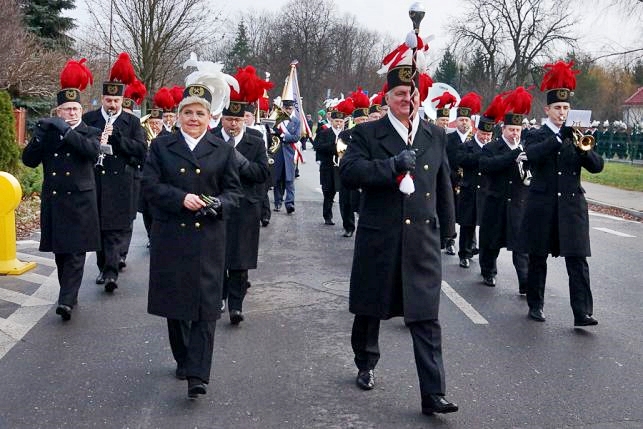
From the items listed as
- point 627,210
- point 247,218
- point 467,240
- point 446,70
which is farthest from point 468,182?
point 446,70

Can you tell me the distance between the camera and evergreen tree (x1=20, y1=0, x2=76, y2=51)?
97.8 ft

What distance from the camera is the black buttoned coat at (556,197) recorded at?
7.27m

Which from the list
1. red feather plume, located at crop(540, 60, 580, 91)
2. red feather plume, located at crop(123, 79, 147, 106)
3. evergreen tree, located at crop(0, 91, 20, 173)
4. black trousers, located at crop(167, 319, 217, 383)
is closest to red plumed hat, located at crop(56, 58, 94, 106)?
red feather plume, located at crop(123, 79, 147, 106)

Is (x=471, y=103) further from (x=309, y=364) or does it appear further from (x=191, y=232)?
(x=191, y=232)

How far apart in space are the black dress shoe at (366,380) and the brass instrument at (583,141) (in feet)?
9.67

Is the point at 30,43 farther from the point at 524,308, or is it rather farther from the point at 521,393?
the point at 521,393

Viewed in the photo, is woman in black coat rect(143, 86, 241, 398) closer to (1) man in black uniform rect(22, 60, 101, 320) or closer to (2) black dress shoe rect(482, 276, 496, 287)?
(1) man in black uniform rect(22, 60, 101, 320)

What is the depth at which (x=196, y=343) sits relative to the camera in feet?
17.1

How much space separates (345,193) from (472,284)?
420cm

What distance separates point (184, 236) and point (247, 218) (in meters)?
2.13

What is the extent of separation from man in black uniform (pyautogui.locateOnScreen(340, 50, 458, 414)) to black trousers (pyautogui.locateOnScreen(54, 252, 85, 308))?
3132 millimetres

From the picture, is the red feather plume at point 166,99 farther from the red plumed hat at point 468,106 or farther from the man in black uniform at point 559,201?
the man in black uniform at point 559,201

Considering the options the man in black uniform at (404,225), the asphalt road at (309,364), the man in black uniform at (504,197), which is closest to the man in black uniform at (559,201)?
the asphalt road at (309,364)

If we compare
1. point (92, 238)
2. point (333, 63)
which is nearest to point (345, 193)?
point (92, 238)
